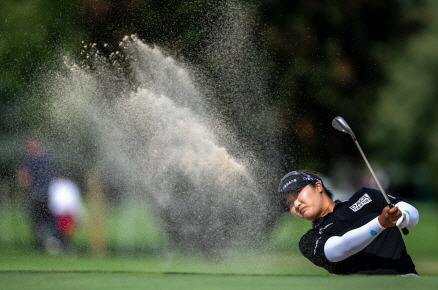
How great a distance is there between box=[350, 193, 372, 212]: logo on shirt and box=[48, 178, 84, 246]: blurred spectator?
888cm

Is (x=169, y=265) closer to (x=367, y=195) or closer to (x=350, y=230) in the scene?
(x=367, y=195)

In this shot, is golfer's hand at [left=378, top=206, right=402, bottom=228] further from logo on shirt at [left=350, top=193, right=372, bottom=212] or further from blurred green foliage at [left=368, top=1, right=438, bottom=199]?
blurred green foliage at [left=368, top=1, right=438, bottom=199]

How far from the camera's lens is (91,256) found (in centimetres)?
1397

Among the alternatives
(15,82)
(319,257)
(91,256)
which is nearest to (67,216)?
(91,256)

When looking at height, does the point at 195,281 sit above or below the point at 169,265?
below

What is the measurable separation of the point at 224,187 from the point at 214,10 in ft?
10.0

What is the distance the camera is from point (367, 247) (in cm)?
593

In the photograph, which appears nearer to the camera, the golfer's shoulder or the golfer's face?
the golfer's shoulder

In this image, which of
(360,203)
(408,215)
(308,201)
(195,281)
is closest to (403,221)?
(408,215)

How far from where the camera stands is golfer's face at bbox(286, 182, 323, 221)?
6234 mm

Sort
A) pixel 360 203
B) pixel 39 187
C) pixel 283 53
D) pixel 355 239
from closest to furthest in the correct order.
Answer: pixel 355 239
pixel 360 203
pixel 283 53
pixel 39 187

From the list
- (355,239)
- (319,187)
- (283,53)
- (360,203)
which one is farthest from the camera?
(283,53)

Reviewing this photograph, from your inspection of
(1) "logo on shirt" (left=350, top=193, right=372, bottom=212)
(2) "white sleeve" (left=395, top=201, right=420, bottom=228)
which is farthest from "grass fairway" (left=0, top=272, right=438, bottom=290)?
(1) "logo on shirt" (left=350, top=193, right=372, bottom=212)

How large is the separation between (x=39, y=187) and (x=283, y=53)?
4.37 meters
